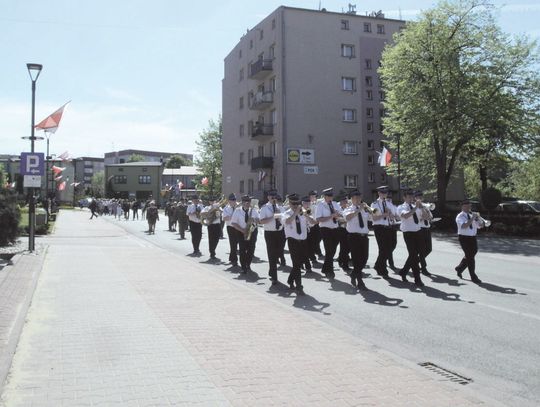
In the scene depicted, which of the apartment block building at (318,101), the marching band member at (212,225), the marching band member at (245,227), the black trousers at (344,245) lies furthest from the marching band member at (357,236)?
the apartment block building at (318,101)

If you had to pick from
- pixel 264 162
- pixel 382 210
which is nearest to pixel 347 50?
pixel 264 162

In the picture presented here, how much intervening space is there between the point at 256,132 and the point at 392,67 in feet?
56.1

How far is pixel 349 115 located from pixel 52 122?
3145 cm

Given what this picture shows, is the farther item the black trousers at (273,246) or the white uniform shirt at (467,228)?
the white uniform shirt at (467,228)

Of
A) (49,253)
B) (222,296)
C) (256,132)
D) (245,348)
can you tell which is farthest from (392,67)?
(245,348)

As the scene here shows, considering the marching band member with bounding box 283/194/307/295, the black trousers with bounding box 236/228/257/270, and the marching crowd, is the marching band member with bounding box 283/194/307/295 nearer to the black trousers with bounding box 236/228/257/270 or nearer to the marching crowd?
the marching crowd

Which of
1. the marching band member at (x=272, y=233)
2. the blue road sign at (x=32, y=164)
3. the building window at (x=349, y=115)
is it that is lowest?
the marching band member at (x=272, y=233)

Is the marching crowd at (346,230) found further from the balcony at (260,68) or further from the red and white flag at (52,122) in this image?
the balcony at (260,68)

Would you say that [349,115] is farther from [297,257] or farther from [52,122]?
[297,257]

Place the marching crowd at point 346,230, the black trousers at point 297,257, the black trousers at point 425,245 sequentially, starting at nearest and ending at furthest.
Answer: the black trousers at point 297,257 → the marching crowd at point 346,230 → the black trousers at point 425,245

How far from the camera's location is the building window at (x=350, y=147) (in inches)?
1836

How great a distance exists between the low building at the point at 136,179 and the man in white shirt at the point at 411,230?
108828mm

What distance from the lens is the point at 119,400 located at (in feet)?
14.1

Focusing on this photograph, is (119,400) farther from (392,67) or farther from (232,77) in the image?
(232,77)
